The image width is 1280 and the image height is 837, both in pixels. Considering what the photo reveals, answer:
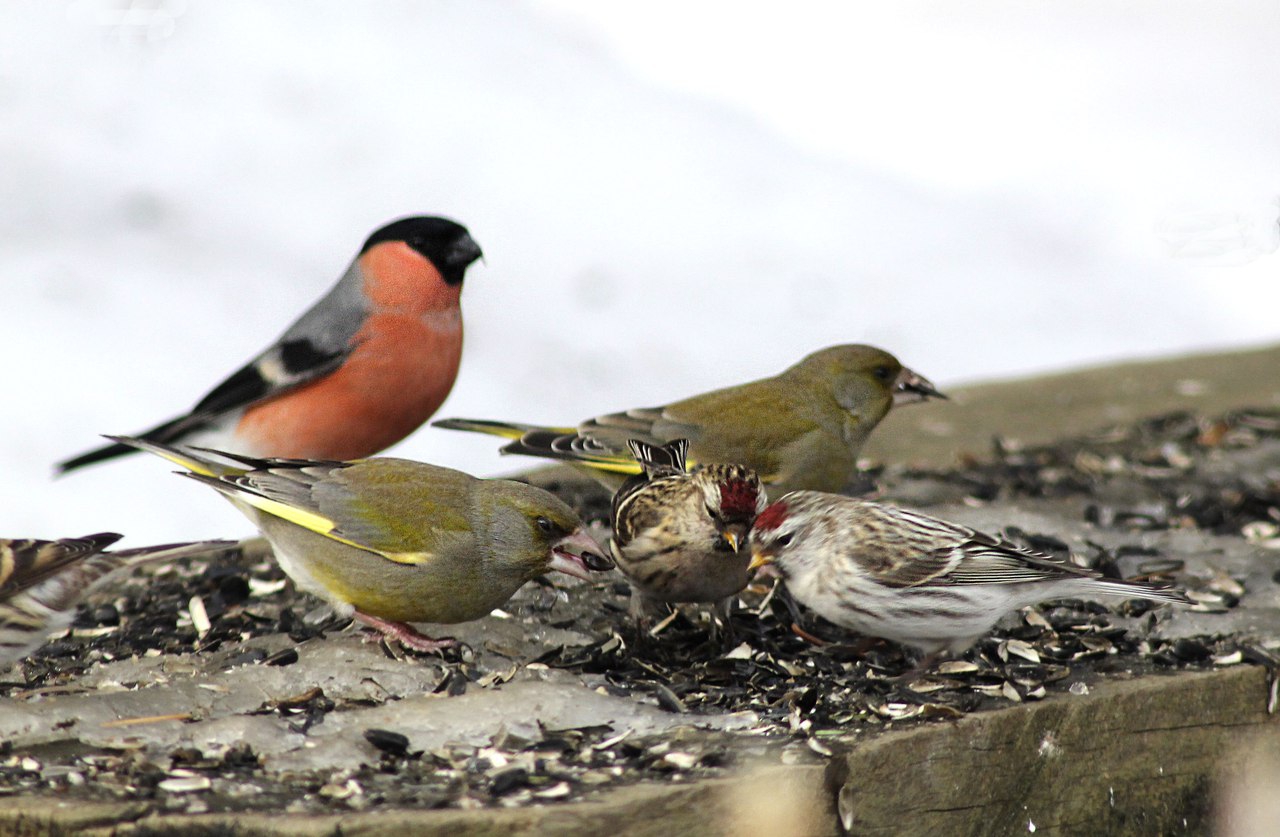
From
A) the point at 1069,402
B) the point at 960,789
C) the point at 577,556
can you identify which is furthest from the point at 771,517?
the point at 1069,402

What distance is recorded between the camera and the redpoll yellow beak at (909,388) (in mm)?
5035

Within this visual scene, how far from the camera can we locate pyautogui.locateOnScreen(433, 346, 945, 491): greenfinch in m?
4.60

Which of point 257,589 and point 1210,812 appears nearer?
point 1210,812

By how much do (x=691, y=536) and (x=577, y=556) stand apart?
0.31 m

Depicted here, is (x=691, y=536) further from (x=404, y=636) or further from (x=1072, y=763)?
(x=1072, y=763)

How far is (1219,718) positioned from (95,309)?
284 inches

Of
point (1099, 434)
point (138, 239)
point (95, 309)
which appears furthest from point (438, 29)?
point (1099, 434)

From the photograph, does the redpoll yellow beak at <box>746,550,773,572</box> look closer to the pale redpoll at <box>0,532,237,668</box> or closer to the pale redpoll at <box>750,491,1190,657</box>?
the pale redpoll at <box>750,491,1190,657</box>

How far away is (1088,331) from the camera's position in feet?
37.4

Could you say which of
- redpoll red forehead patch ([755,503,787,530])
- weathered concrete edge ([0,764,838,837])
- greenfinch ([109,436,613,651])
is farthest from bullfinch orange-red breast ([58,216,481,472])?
weathered concrete edge ([0,764,838,837])

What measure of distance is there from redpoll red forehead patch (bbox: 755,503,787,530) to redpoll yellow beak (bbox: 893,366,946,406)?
4.21 feet

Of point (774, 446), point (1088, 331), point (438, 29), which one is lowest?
point (1088, 331)

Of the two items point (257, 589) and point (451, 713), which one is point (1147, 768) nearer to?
point (451, 713)

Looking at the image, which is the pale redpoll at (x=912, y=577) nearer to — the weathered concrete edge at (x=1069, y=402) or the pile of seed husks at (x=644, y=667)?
the pile of seed husks at (x=644, y=667)
